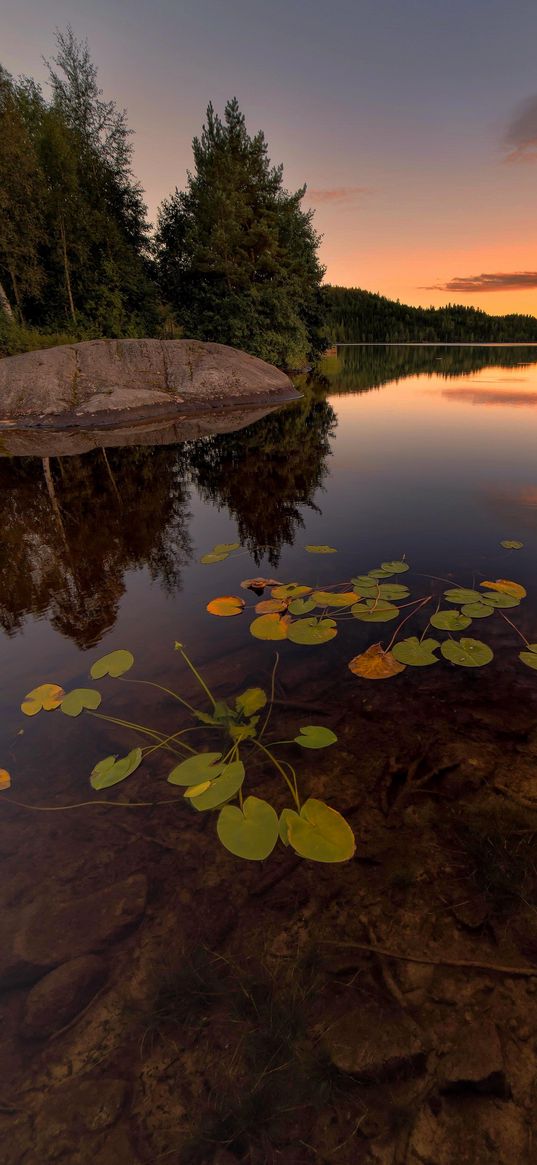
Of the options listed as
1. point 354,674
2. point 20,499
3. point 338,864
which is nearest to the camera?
point 338,864

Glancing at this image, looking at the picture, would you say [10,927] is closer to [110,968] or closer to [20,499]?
[110,968]

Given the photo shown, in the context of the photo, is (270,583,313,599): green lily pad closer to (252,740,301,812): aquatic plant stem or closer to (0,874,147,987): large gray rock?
(252,740,301,812): aquatic plant stem

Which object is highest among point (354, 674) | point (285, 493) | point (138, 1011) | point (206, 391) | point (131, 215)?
point (131, 215)

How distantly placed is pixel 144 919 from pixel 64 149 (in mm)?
23725

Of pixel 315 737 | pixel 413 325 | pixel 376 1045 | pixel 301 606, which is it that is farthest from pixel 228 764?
pixel 413 325

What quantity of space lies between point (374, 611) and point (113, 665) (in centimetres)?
174

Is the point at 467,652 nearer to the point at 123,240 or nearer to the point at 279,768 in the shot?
the point at 279,768

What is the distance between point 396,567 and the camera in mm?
3750

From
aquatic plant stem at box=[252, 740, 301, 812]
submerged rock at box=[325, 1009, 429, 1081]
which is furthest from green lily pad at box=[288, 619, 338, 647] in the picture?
submerged rock at box=[325, 1009, 429, 1081]

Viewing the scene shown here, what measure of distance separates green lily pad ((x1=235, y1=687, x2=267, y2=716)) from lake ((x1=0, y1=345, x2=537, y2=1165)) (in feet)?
0.27

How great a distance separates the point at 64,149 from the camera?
16484 millimetres

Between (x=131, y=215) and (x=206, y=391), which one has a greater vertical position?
(x=131, y=215)

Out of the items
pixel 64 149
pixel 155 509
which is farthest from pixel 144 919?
pixel 64 149

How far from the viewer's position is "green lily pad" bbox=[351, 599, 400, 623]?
3053 millimetres
